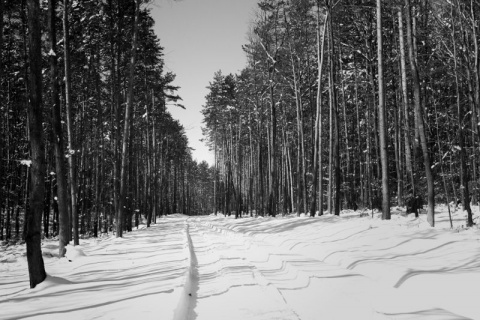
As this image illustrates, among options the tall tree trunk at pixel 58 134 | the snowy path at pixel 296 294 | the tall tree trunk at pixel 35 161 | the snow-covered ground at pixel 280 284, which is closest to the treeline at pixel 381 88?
the snow-covered ground at pixel 280 284

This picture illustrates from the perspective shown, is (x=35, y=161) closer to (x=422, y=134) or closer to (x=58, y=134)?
(x=58, y=134)

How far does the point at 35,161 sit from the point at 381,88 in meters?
11.6

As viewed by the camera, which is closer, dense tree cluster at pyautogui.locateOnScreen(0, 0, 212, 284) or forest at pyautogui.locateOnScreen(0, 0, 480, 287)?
dense tree cluster at pyautogui.locateOnScreen(0, 0, 212, 284)

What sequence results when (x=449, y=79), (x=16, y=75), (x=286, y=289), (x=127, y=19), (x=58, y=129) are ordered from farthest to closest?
1. (x=16, y=75)
2. (x=127, y=19)
3. (x=449, y=79)
4. (x=58, y=129)
5. (x=286, y=289)

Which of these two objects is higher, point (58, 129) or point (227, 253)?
point (58, 129)

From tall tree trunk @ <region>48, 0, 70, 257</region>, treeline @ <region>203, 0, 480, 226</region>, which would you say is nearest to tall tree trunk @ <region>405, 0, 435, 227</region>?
treeline @ <region>203, 0, 480, 226</region>

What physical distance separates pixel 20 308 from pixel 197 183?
9274 centimetres

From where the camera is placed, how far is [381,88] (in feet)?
40.6

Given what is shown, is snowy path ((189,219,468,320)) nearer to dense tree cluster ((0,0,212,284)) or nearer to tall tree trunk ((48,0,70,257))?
dense tree cluster ((0,0,212,284))

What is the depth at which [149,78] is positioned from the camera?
26.6m

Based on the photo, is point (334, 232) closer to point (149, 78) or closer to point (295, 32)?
point (295, 32)

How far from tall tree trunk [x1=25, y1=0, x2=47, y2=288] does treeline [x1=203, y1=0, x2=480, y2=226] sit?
36.0 feet

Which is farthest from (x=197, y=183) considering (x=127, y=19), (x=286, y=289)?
(x=286, y=289)

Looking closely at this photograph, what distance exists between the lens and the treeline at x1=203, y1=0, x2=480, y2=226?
40.5 ft
